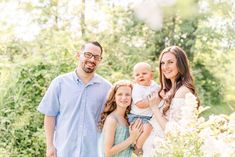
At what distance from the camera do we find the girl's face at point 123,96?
9.82 feet

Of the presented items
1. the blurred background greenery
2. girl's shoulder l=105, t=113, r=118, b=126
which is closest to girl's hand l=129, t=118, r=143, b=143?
girl's shoulder l=105, t=113, r=118, b=126

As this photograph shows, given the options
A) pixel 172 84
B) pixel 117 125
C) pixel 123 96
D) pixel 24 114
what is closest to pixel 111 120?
pixel 117 125

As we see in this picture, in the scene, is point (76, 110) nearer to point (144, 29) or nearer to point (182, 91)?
point (182, 91)

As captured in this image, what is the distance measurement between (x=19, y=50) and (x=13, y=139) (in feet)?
5.78

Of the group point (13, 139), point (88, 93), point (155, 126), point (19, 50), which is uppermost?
point (19, 50)

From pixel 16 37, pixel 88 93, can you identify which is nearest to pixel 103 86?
pixel 88 93

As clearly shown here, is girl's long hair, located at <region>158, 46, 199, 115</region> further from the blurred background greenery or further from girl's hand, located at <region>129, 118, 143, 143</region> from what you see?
the blurred background greenery

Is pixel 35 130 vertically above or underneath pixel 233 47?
underneath

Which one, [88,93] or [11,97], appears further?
[11,97]

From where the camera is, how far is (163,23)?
8875 millimetres

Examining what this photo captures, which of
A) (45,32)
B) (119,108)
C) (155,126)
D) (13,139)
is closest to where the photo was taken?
(155,126)

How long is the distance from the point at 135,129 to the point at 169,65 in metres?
0.47

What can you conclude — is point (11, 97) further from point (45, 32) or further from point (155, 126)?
point (155, 126)

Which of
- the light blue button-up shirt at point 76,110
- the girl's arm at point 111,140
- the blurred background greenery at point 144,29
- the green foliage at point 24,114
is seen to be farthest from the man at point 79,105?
the blurred background greenery at point 144,29
